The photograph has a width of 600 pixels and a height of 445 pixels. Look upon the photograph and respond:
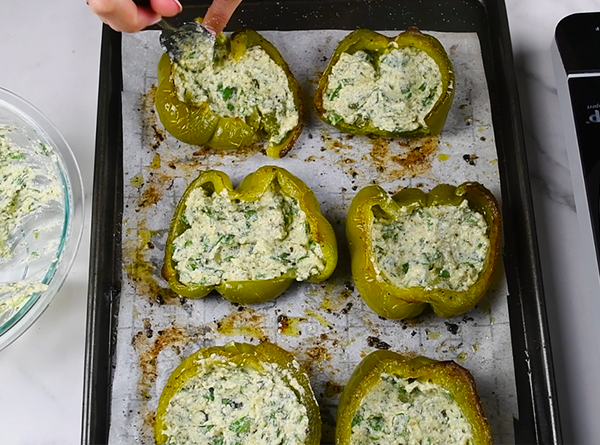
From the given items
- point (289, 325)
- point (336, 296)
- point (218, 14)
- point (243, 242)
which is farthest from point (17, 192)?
point (336, 296)

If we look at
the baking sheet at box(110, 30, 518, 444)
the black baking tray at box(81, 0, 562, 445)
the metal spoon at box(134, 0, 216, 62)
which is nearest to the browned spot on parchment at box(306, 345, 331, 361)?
the baking sheet at box(110, 30, 518, 444)

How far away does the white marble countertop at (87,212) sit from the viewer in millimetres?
2381

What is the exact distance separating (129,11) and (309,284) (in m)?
1.11

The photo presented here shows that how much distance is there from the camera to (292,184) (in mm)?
2389

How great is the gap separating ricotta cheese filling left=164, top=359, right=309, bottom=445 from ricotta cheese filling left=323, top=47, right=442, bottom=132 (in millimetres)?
973

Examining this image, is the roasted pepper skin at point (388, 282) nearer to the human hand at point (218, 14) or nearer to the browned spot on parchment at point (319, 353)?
the browned spot on parchment at point (319, 353)

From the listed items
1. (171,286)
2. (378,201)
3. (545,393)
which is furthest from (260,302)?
(545,393)

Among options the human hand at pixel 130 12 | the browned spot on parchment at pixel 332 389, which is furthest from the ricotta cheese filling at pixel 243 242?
the human hand at pixel 130 12

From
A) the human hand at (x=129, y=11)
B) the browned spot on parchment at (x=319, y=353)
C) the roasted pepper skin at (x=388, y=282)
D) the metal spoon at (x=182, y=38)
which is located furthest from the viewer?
the metal spoon at (x=182, y=38)

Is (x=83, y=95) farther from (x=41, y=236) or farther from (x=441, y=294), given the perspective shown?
(x=441, y=294)

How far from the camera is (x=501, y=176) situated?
256cm

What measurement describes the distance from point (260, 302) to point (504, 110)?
3.87ft

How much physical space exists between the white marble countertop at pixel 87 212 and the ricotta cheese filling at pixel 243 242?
0.46m

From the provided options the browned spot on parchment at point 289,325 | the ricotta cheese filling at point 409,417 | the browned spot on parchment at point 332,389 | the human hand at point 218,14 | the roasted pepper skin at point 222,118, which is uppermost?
the human hand at point 218,14
